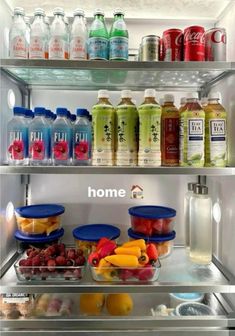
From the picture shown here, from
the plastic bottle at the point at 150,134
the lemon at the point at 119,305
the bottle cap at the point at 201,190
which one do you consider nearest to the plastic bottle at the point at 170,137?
the plastic bottle at the point at 150,134

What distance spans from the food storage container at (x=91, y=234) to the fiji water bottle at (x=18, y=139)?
0.33 meters

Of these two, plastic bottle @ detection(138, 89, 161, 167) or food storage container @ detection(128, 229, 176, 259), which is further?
food storage container @ detection(128, 229, 176, 259)

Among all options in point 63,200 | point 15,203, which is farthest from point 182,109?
point 15,203

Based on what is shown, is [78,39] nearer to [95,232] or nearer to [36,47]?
[36,47]

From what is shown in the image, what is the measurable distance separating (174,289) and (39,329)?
1.41ft

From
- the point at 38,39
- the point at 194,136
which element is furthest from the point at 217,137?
the point at 38,39

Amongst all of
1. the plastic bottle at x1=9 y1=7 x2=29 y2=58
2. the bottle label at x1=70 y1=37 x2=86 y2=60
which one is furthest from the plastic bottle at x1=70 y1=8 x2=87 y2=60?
the plastic bottle at x1=9 y1=7 x2=29 y2=58

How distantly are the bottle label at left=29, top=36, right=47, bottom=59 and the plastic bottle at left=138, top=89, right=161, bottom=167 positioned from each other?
0.36 meters

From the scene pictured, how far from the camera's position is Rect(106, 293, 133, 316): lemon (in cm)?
97

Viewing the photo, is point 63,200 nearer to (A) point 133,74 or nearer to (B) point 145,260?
(B) point 145,260

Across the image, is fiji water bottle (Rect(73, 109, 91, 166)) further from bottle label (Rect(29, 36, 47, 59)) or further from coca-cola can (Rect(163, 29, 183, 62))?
coca-cola can (Rect(163, 29, 183, 62))

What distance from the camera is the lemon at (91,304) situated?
973mm

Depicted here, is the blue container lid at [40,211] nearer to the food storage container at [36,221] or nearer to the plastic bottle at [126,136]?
the food storage container at [36,221]

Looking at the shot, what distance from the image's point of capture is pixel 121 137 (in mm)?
915
